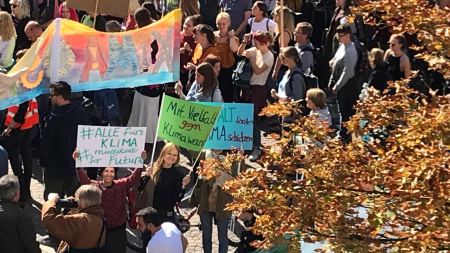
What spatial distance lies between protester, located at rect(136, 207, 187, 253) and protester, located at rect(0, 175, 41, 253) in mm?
934

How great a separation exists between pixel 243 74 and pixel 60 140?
3272 millimetres

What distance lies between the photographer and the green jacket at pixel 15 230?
816 centimetres

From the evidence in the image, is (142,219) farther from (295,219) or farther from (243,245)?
(295,219)

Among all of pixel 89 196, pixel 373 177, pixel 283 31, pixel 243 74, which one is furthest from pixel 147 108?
pixel 373 177

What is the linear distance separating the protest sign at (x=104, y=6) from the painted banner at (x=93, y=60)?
6.73 feet

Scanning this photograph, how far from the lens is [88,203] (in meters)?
8.20

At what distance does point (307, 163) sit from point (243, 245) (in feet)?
10.8

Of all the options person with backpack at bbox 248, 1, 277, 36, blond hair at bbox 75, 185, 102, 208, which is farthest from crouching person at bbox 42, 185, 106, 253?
person with backpack at bbox 248, 1, 277, 36

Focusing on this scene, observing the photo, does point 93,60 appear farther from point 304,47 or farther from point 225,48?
point 304,47

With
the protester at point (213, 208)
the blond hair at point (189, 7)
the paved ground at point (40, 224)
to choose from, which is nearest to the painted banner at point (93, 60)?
the paved ground at point (40, 224)

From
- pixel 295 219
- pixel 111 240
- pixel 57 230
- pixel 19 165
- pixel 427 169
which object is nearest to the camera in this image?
pixel 427 169

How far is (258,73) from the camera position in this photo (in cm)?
1253

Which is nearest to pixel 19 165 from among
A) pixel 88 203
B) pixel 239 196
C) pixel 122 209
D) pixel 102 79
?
pixel 102 79

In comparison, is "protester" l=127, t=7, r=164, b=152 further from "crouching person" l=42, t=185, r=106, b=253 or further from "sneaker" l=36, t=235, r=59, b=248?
"crouching person" l=42, t=185, r=106, b=253
